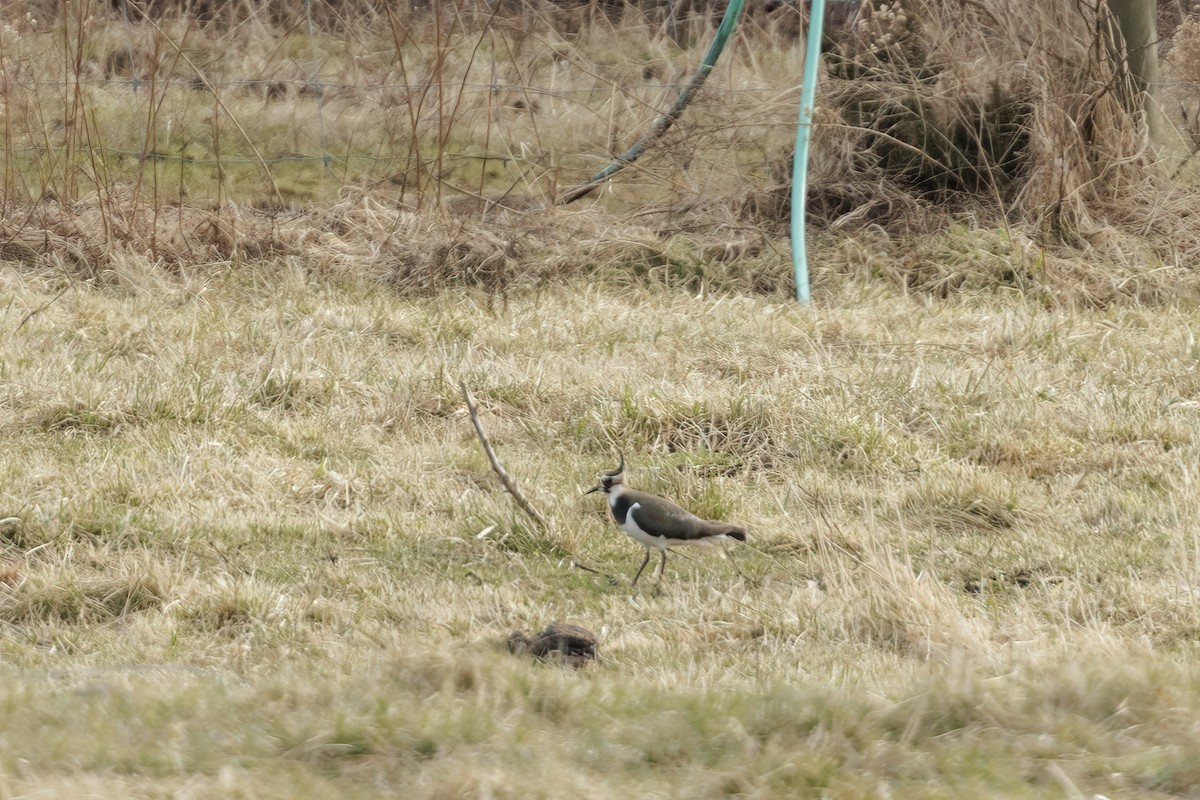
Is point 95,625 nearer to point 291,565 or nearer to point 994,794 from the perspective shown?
point 291,565

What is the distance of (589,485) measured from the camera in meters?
5.66

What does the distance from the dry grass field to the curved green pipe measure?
0.17m

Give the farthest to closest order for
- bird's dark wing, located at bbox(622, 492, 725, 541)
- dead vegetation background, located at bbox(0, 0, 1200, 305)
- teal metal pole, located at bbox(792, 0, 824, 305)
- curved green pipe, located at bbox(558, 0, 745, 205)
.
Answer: curved green pipe, located at bbox(558, 0, 745, 205)
dead vegetation background, located at bbox(0, 0, 1200, 305)
teal metal pole, located at bbox(792, 0, 824, 305)
bird's dark wing, located at bbox(622, 492, 725, 541)

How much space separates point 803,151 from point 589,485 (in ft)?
13.3

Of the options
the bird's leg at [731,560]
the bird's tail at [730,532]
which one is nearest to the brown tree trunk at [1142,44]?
the bird's leg at [731,560]

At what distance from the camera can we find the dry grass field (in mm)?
3078

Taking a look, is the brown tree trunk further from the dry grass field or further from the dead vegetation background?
the dry grass field

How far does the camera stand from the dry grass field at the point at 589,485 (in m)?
3.08

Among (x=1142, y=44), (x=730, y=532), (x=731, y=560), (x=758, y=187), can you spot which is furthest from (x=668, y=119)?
(x=730, y=532)

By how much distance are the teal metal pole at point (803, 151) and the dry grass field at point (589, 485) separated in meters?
0.23

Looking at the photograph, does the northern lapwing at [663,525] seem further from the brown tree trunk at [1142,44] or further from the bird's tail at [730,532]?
the brown tree trunk at [1142,44]

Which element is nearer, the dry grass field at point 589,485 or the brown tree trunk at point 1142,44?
the dry grass field at point 589,485

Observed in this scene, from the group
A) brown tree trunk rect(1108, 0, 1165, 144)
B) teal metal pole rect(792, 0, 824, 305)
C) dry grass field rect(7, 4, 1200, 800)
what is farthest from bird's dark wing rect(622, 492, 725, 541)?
brown tree trunk rect(1108, 0, 1165, 144)

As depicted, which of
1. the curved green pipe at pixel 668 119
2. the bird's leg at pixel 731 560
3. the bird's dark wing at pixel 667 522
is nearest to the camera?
the bird's dark wing at pixel 667 522
